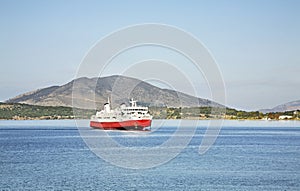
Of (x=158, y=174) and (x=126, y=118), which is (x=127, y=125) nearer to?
(x=126, y=118)

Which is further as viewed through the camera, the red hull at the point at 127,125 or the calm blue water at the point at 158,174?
the red hull at the point at 127,125

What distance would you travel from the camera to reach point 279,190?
39500 millimetres

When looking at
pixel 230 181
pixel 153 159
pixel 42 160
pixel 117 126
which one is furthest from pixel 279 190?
pixel 117 126

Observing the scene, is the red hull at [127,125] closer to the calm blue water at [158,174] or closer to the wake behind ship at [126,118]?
the wake behind ship at [126,118]

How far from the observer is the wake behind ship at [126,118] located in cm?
11894

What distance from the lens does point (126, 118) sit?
4847 inches

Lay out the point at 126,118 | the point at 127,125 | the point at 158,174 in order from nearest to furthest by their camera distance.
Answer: the point at 158,174
the point at 126,118
the point at 127,125

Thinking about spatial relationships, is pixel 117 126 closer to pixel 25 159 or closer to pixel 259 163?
pixel 25 159

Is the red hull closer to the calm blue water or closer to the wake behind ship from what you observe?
the wake behind ship

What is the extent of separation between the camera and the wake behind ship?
11894cm

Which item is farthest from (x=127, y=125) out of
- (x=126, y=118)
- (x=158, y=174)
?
(x=158, y=174)

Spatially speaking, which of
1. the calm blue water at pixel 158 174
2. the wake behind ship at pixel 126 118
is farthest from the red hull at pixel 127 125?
the calm blue water at pixel 158 174

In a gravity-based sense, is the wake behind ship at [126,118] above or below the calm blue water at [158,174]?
above

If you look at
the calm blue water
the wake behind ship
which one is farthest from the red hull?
the calm blue water
